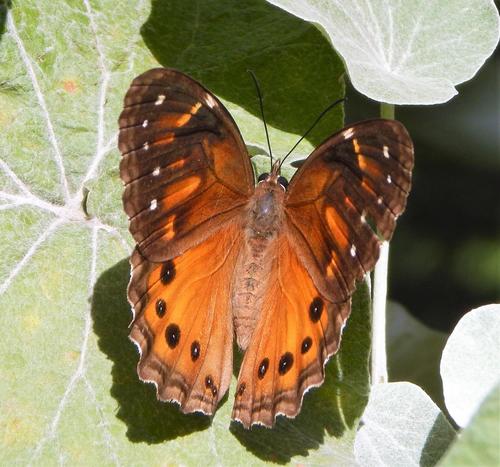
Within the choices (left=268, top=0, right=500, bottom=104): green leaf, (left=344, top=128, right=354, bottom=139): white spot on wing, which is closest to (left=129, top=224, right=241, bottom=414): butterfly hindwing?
(left=344, top=128, right=354, bottom=139): white spot on wing

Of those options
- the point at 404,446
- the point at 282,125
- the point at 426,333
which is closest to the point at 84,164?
the point at 282,125

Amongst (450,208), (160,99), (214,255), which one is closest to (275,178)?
(214,255)

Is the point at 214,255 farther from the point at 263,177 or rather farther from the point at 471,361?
the point at 471,361

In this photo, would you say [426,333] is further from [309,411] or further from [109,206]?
[109,206]

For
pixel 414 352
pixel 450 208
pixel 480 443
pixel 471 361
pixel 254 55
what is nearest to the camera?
pixel 480 443

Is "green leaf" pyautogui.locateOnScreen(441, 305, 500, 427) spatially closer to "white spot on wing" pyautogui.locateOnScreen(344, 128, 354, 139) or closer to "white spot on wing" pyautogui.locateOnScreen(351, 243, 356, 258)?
"white spot on wing" pyautogui.locateOnScreen(351, 243, 356, 258)
